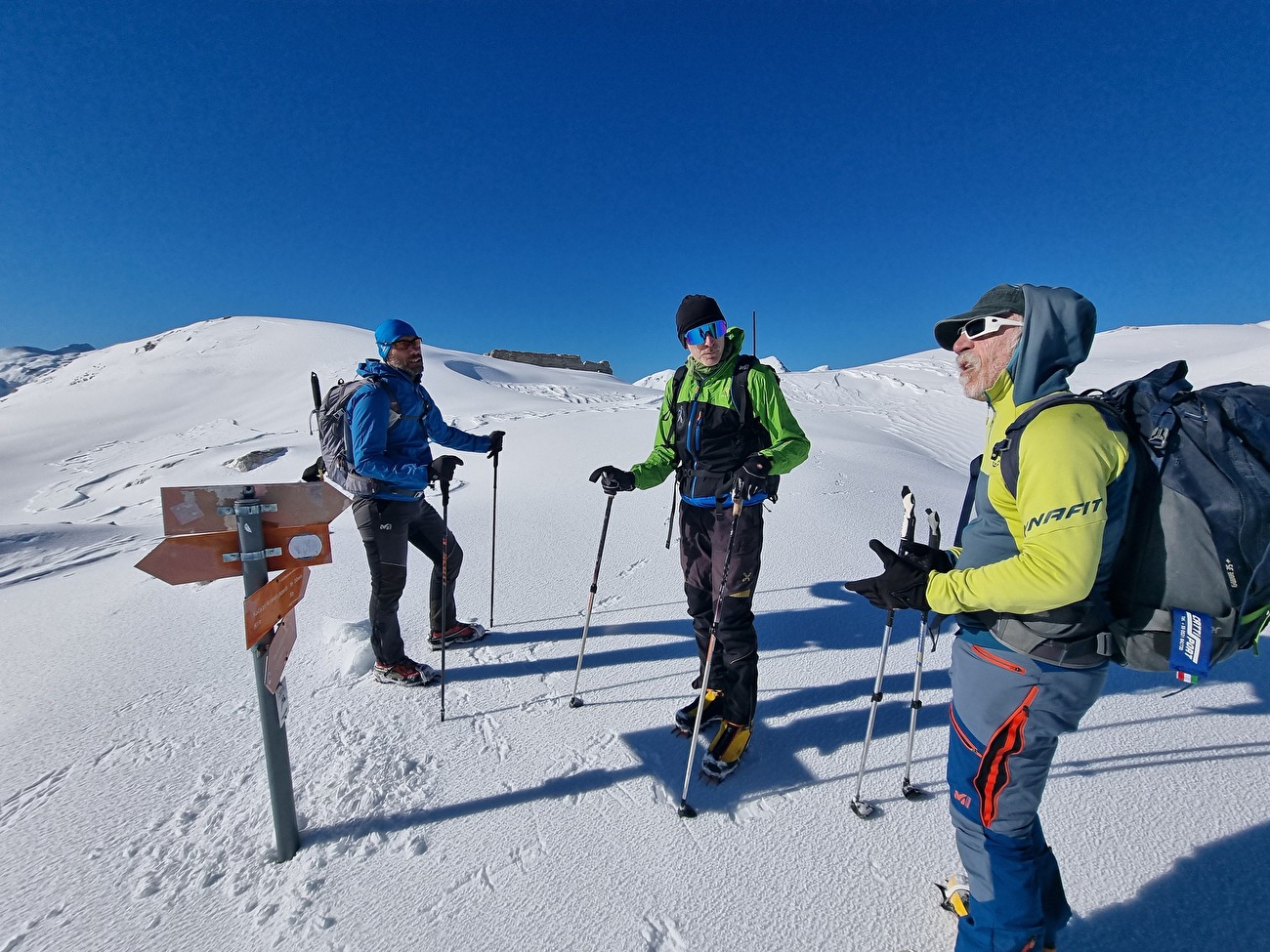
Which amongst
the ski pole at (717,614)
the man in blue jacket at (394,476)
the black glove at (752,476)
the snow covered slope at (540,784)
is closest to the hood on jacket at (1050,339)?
the black glove at (752,476)

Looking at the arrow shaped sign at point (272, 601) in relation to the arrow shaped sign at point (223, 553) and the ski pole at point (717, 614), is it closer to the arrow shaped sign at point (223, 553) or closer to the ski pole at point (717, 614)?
the arrow shaped sign at point (223, 553)

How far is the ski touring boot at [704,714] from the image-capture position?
2.94 metres

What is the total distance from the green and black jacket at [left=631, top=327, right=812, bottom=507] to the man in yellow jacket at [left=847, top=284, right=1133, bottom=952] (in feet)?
3.69

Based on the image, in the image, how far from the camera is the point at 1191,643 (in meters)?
1.33

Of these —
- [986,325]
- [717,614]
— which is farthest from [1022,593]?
[717,614]

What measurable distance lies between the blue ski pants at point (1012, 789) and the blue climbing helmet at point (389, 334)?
11.3 ft

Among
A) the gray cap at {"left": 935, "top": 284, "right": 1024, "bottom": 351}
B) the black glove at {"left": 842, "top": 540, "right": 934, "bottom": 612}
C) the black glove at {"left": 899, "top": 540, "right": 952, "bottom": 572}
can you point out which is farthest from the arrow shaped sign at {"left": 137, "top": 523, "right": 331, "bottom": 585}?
the gray cap at {"left": 935, "top": 284, "right": 1024, "bottom": 351}

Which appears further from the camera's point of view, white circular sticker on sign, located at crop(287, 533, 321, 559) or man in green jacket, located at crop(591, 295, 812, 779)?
man in green jacket, located at crop(591, 295, 812, 779)

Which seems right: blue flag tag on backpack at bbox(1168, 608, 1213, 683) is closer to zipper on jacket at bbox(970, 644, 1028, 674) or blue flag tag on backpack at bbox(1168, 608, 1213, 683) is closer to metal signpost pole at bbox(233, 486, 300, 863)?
zipper on jacket at bbox(970, 644, 1028, 674)

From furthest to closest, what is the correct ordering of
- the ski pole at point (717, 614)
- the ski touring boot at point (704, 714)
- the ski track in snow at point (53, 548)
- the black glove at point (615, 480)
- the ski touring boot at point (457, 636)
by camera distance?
the ski track in snow at point (53, 548)
the ski touring boot at point (457, 636)
the black glove at point (615, 480)
the ski touring boot at point (704, 714)
the ski pole at point (717, 614)

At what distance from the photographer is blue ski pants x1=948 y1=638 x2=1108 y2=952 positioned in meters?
1.50

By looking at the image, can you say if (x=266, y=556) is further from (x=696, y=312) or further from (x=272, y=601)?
(x=696, y=312)

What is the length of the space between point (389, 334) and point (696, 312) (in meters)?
1.97

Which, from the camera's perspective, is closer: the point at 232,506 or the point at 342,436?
the point at 232,506
